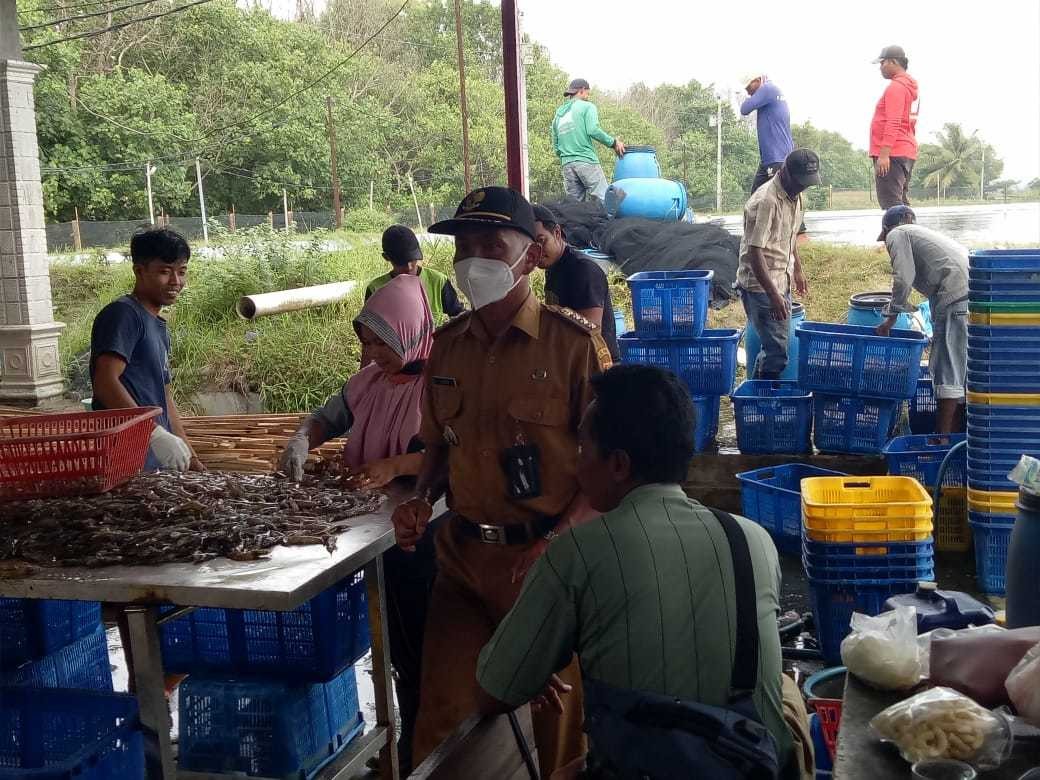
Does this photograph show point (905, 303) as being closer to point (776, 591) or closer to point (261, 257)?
point (776, 591)

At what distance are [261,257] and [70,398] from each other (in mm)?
3082

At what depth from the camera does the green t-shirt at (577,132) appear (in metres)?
12.2

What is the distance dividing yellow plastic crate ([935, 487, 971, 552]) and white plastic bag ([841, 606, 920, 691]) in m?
4.24

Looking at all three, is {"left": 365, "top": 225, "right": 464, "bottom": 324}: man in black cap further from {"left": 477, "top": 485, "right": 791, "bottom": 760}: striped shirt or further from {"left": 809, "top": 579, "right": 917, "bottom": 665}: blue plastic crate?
{"left": 477, "top": 485, "right": 791, "bottom": 760}: striped shirt

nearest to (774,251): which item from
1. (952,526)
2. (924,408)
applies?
(924,408)

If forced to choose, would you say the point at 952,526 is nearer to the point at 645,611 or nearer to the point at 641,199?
the point at 645,611

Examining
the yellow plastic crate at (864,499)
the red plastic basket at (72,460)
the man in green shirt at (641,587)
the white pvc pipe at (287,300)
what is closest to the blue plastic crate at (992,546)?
A: the yellow plastic crate at (864,499)

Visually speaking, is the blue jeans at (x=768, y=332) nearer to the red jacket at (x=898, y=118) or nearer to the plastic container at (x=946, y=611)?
the red jacket at (x=898, y=118)

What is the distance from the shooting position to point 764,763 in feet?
6.59

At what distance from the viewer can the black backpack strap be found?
7.03 feet

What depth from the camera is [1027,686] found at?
6.65ft

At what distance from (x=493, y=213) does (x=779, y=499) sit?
12.8 ft

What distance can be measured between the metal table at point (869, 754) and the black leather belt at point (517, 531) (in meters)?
1.09

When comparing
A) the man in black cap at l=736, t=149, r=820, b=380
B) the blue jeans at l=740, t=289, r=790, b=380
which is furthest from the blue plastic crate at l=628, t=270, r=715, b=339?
the blue jeans at l=740, t=289, r=790, b=380
